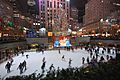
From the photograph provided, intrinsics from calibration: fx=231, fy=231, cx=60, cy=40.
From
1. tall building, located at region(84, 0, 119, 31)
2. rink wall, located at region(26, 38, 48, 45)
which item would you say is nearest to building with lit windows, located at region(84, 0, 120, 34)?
tall building, located at region(84, 0, 119, 31)

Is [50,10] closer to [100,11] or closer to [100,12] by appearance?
[100,11]

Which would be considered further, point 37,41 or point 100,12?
point 100,12

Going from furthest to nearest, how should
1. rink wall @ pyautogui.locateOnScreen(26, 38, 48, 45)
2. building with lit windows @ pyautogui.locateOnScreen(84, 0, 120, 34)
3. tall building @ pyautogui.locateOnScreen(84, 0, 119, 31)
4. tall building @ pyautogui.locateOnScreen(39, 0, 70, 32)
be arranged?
1. tall building @ pyautogui.locateOnScreen(39, 0, 70, 32)
2. tall building @ pyautogui.locateOnScreen(84, 0, 119, 31)
3. building with lit windows @ pyautogui.locateOnScreen(84, 0, 120, 34)
4. rink wall @ pyautogui.locateOnScreen(26, 38, 48, 45)

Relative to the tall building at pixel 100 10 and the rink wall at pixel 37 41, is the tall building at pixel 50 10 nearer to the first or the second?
the tall building at pixel 100 10

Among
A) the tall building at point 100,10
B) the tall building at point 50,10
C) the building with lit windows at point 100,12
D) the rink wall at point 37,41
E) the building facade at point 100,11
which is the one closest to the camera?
the rink wall at point 37,41

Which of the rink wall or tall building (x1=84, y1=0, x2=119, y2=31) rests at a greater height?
tall building (x1=84, y1=0, x2=119, y2=31)

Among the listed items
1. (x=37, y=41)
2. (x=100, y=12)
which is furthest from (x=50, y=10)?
(x=37, y=41)

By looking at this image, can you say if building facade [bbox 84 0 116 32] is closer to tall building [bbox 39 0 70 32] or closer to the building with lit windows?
the building with lit windows

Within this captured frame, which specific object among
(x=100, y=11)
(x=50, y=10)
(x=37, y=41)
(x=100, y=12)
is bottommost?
(x=37, y=41)

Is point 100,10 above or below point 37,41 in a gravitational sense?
above

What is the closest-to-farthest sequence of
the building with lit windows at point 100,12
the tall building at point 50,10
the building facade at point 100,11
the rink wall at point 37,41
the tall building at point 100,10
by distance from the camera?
the rink wall at point 37,41
the building with lit windows at point 100,12
the building facade at point 100,11
the tall building at point 100,10
the tall building at point 50,10

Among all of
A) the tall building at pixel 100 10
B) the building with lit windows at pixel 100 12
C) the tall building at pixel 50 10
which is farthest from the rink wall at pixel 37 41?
the tall building at pixel 50 10

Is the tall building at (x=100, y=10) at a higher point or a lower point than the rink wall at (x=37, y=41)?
higher

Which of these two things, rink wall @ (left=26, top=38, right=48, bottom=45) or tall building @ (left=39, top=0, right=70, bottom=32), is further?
tall building @ (left=39, top=0, right=70, bottom=32)
